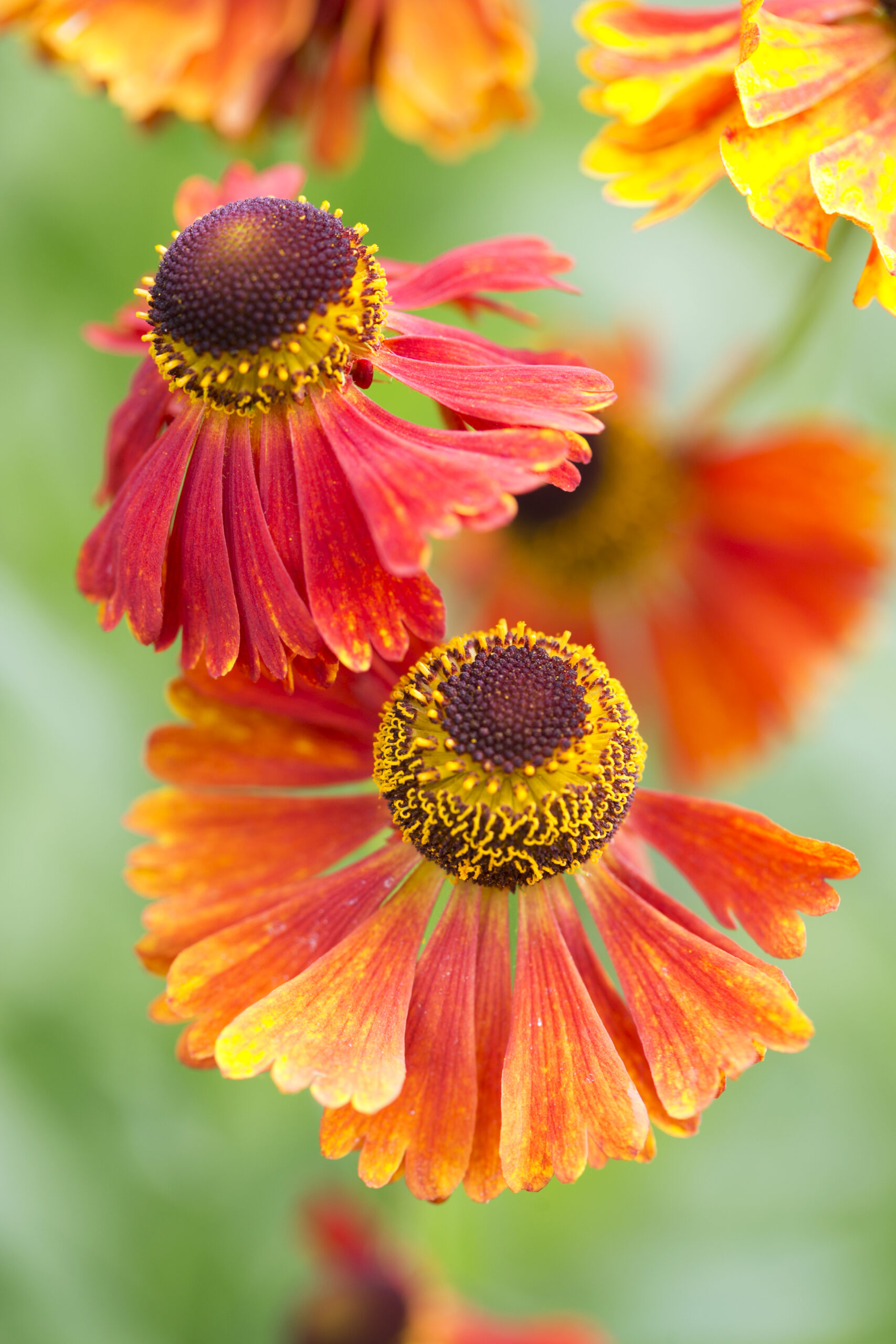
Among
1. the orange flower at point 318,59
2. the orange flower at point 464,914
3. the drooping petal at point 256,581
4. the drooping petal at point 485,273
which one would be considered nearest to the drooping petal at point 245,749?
the orange flower at point 464,914

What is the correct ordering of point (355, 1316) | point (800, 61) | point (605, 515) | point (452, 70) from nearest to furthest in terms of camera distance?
point (800, 61), point (452, 70), point (355, 1316), point (605, 515)

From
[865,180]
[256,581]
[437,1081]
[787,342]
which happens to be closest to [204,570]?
[256,581]

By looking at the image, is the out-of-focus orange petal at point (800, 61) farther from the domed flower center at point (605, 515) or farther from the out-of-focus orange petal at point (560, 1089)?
the domed flower center at point (605, 515)

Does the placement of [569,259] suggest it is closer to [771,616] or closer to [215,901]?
[215,901]

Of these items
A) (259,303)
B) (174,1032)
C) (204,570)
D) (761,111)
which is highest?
(761,111)

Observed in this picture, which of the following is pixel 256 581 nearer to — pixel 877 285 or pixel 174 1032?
pixel 877 285
